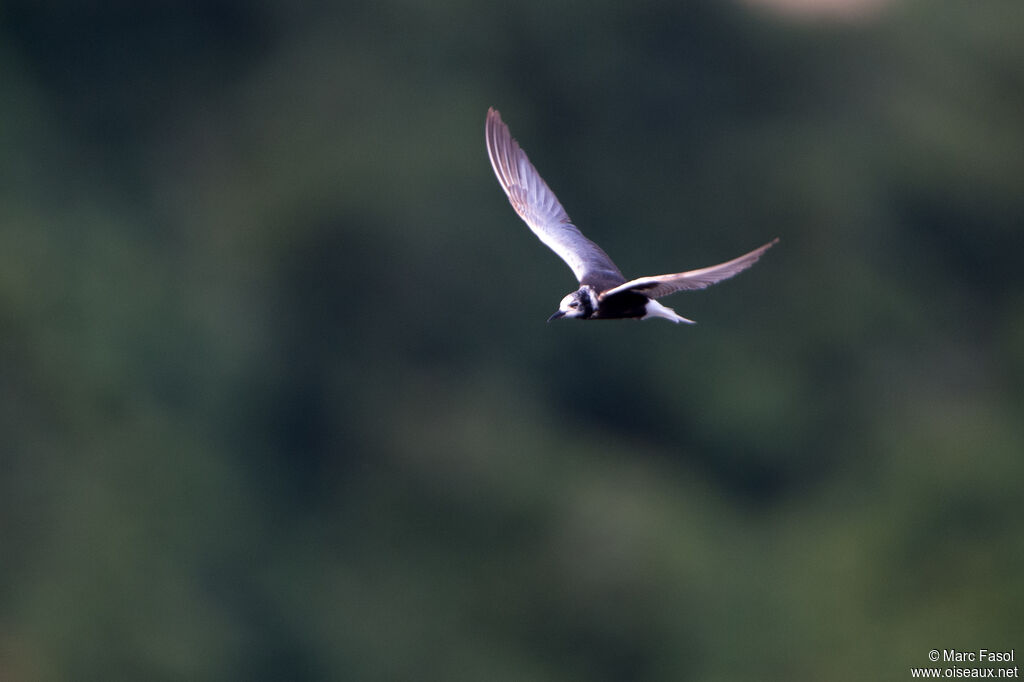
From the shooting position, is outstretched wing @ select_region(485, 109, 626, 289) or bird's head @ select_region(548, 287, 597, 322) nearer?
bird's head @ select_region(548, 287, 597, 322)

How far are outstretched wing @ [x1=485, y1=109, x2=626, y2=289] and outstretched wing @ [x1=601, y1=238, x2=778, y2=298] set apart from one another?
2352 millimetres

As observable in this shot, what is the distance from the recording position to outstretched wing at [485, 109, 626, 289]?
484 inches

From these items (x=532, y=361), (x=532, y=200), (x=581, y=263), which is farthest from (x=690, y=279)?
(x=532, y=361)

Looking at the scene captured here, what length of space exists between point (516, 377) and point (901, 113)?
16026 millimetres

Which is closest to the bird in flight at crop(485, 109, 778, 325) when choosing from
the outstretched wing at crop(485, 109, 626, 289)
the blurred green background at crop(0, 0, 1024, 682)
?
the outstretched wing at crop(485, 109, 626, 289)

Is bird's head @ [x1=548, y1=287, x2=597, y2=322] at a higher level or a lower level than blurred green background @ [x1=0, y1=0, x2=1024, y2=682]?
lower

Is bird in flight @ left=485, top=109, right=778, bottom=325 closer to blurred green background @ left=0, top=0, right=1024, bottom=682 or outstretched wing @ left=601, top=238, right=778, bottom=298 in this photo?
outstretched wing @ left=601, top=238, right=778, bottom=298

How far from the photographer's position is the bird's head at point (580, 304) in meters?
10.3

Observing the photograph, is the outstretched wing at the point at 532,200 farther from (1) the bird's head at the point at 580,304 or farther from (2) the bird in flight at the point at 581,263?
(1) the bird's head at the point at 580,304

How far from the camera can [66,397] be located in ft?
83.0

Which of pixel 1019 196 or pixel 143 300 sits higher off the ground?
pixel 1019 196

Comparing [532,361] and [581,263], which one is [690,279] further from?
[532,361]

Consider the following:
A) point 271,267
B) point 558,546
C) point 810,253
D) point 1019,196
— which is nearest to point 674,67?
point 810,253

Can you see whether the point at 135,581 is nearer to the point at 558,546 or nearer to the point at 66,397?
the point at 66,397
